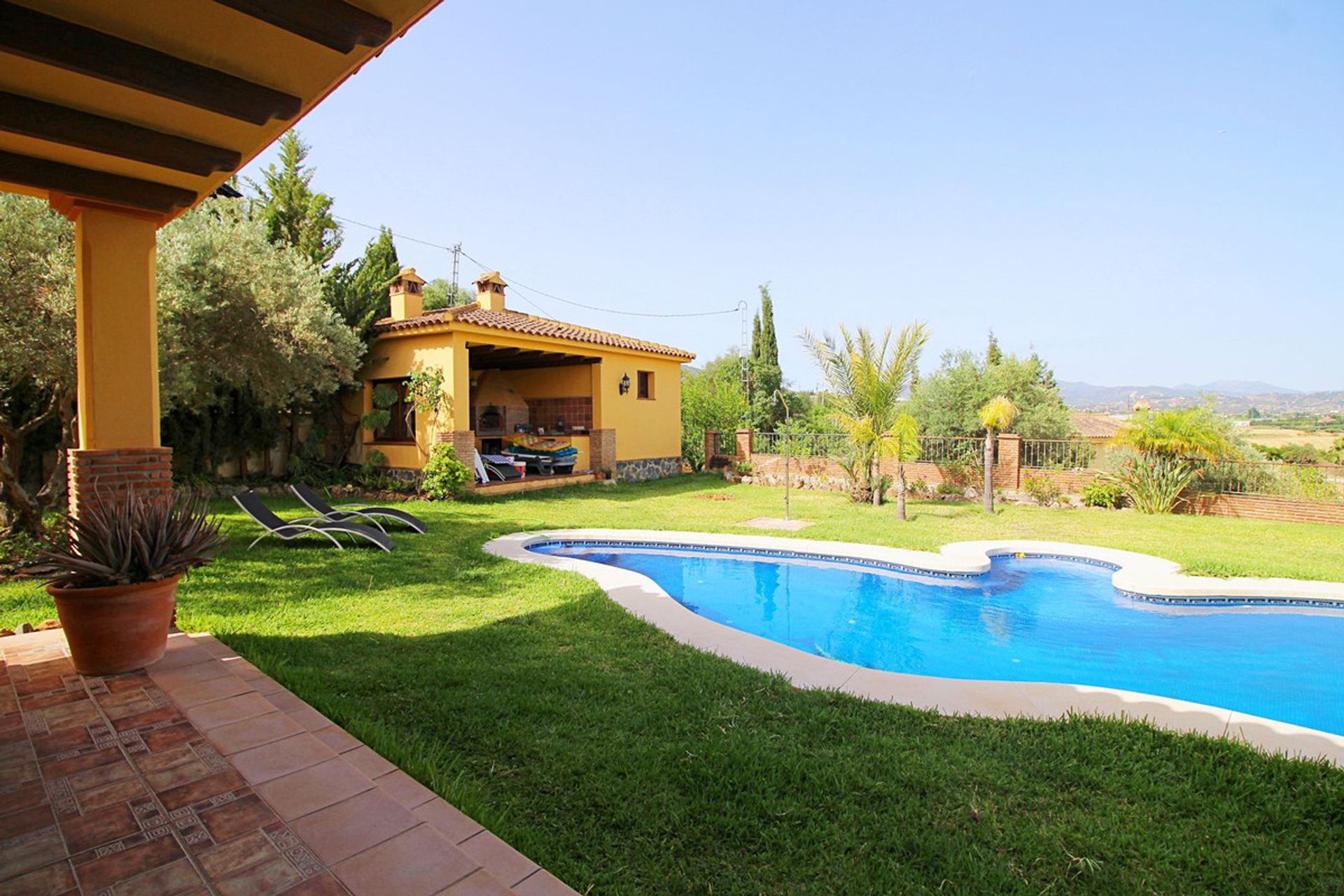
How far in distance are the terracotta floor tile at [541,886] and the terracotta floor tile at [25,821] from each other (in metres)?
1.87

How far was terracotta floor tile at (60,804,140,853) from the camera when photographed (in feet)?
7.60

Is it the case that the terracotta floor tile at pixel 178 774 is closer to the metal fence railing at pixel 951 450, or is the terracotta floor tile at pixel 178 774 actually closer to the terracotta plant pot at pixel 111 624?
the terracotta plant pot at pixel 111 624

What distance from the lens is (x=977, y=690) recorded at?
4500 millimetres

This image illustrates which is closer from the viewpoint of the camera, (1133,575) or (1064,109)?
(1133,575)

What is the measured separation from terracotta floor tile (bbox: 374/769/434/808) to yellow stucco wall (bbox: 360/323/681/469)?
1160 centimetres

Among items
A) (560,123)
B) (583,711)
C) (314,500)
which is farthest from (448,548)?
(560,123)

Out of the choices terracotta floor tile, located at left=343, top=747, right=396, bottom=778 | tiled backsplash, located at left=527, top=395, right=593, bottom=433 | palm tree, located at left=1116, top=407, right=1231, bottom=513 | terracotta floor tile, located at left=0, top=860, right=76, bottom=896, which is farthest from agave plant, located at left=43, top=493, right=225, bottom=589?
palm tree, located at left=1116, top=407, right=1231, bottom=513

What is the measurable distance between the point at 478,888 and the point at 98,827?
1.54 metres

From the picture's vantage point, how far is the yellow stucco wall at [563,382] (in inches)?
547

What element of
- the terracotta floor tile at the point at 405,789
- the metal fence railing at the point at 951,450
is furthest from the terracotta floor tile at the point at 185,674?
the metal fence railing at the point at 951,450

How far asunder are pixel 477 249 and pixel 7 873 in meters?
36.3

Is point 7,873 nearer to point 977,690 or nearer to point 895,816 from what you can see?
point 895,816

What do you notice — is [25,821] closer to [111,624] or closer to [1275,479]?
[111,624]

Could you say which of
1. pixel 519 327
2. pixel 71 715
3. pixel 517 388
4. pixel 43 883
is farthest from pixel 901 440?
pixel 43 883
